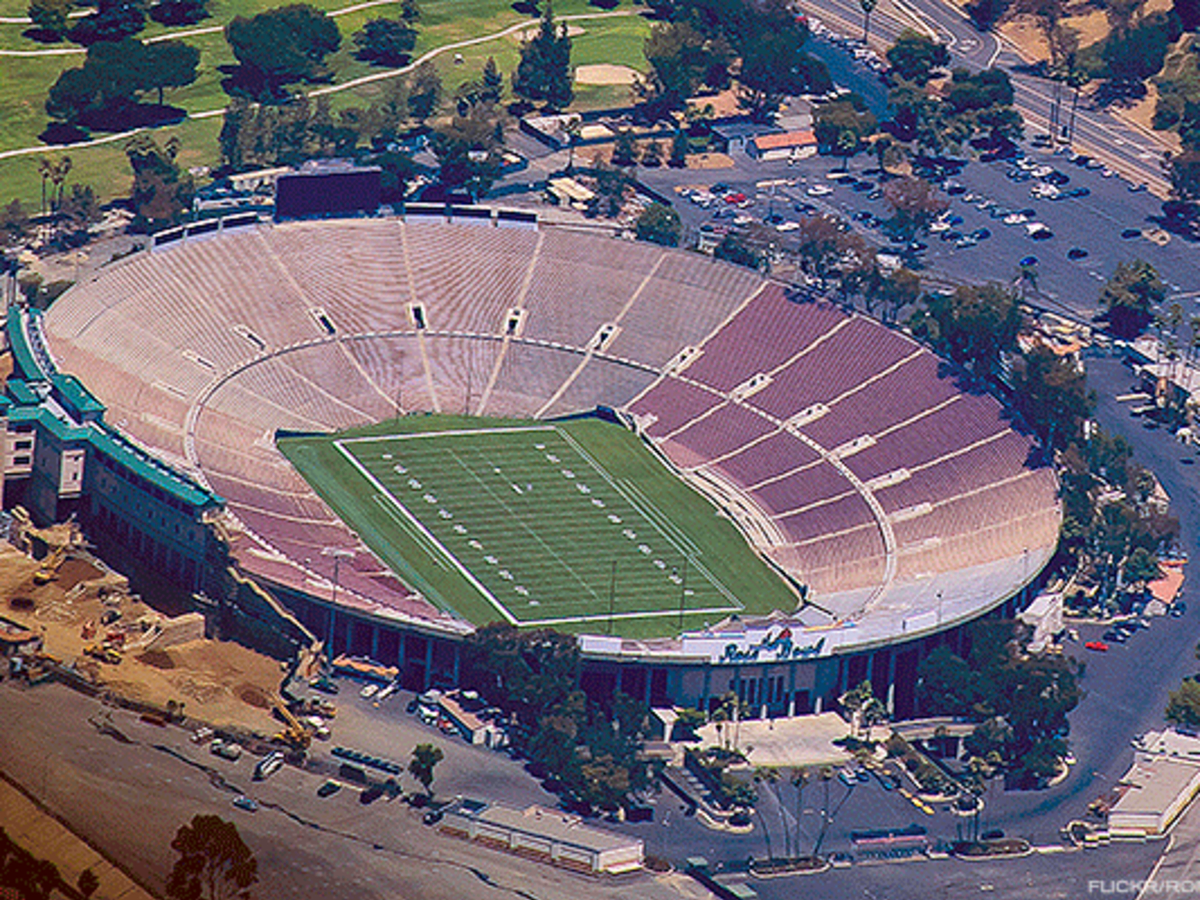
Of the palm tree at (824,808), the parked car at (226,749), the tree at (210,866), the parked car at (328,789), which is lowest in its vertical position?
the parked car at (226,749)

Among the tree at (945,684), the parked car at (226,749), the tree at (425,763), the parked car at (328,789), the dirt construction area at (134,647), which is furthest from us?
the tree at (945,684)

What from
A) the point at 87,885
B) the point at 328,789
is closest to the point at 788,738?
the point at 328,789

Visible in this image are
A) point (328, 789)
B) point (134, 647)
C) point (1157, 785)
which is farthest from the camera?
point (134, 647)

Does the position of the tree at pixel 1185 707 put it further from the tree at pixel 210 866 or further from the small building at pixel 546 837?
the tree at pixel 210 866

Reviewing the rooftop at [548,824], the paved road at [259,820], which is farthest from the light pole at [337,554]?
the rooftop at [548,824]

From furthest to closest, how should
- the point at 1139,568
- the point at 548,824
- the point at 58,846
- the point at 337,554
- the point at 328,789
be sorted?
the point at 1139,568 → the point at 337,554 → the point at 328,789 → the point at 548,824 → the point at 58,846

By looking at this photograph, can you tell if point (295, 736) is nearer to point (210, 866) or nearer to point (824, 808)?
point (210, 866)
